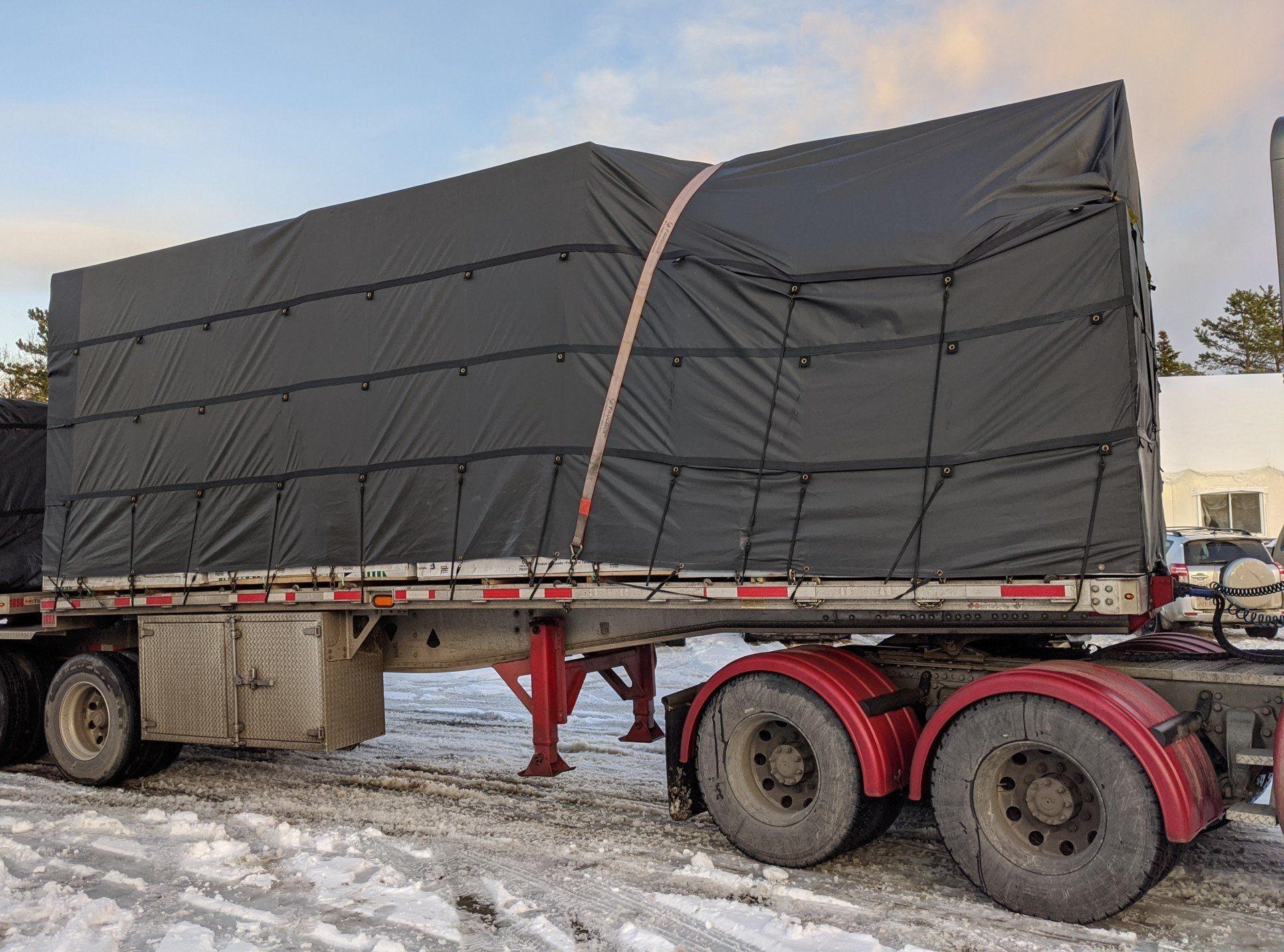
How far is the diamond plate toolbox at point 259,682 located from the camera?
7.36 m

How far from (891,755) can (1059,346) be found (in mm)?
2293

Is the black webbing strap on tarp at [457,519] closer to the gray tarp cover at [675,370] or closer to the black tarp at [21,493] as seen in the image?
the gray tarp cover at [675,370]

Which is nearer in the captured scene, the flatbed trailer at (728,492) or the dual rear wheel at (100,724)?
the flatbed trailer at (728,492)

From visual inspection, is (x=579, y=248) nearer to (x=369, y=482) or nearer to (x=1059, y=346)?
(x=369, y=482)

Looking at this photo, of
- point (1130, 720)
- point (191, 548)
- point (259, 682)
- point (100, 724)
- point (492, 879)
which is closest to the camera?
point (1130, 720)

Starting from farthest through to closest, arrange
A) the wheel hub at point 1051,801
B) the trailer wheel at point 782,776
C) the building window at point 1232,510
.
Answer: the building window at point 1232,510 → the trailer wheel at point 782,776 → the wheel hub at point 1051,801

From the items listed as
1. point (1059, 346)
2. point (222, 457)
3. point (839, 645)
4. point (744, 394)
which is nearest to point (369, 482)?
point (222, 457)

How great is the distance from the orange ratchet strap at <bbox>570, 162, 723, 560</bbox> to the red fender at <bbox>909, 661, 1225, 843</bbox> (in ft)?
7.85

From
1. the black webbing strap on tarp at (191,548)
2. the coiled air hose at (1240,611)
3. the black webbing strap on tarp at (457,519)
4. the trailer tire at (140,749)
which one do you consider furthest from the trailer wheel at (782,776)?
the trailer tire at (140,749)

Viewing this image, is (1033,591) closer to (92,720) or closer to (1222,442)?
(92,720)

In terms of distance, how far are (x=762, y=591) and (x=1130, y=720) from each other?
1.95m

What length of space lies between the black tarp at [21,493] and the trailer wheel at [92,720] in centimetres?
153

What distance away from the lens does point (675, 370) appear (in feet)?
20.1

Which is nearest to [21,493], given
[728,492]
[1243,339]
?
[728,492]
